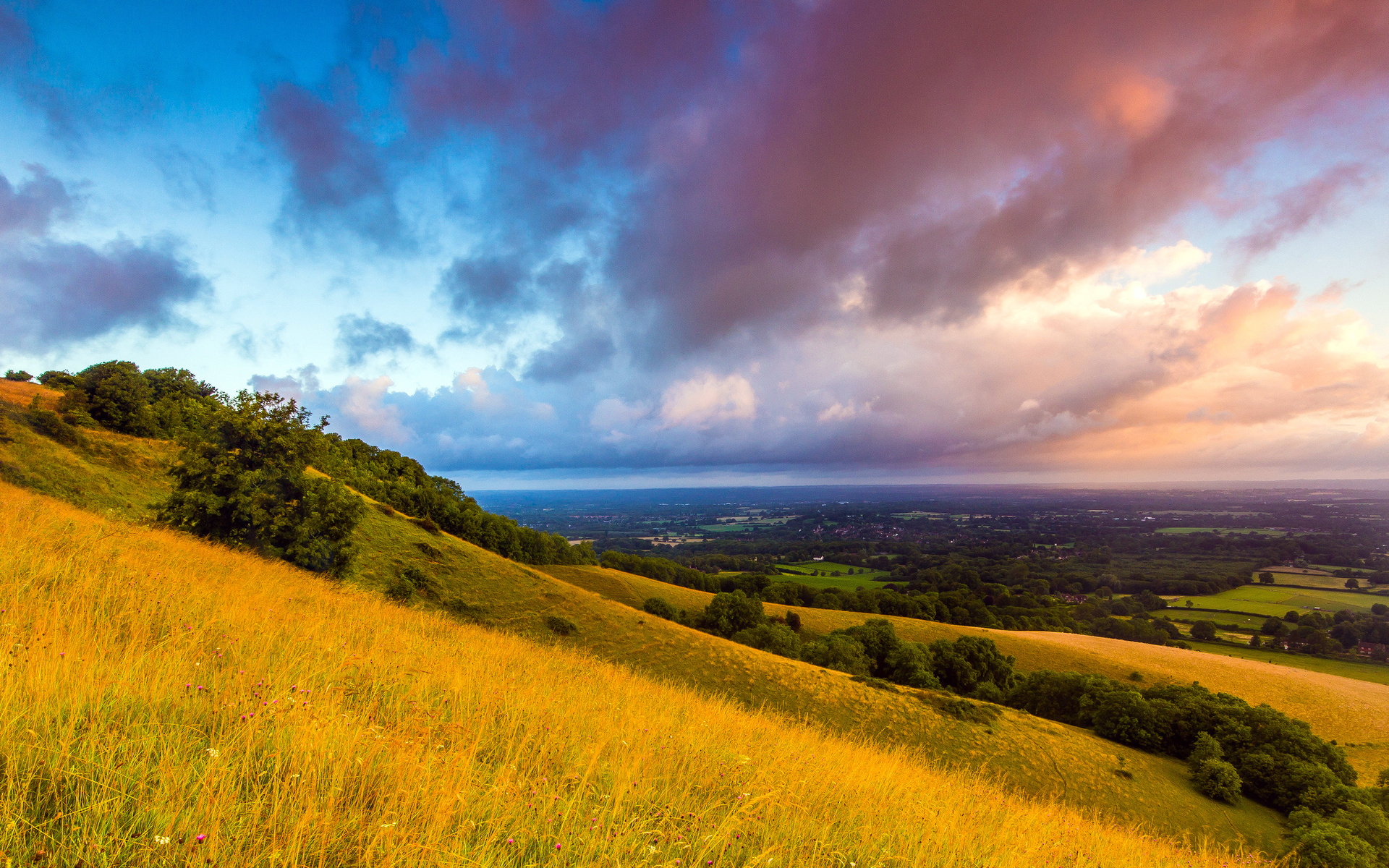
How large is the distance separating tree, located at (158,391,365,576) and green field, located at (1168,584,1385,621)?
115 meters

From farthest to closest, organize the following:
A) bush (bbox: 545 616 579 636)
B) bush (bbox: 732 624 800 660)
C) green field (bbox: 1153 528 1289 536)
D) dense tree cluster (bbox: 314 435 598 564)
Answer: green field (bbox: 1153 528 1289 536)
dense tree cluster (bbox: 314 435 598 564)
bush (bbox: 732 624 800 660)
bush (bbox: 545 616 579 636)

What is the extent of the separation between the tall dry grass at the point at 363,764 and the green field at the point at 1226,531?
212 meters

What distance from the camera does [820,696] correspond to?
2270 cm

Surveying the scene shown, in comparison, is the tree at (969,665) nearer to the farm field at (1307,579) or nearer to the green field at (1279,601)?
the green field at (1279,601)

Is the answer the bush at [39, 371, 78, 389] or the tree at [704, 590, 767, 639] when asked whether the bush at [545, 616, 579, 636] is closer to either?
the tree at [704, 590, 767, 639]

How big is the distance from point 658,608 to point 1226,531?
668ft

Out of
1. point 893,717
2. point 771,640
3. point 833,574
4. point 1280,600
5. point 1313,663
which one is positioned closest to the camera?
point 893,717

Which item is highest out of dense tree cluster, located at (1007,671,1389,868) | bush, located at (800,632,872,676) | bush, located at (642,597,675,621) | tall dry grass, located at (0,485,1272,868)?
tall dry grass, located at (0,485,1272,868)

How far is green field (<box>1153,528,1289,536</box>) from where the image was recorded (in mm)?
143500

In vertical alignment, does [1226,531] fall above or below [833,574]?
above

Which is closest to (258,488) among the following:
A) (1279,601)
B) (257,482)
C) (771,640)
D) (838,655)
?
(257,482)

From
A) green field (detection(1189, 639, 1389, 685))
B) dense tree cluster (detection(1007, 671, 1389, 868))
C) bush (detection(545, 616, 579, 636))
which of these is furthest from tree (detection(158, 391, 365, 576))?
green field (detection(1189, 639, 1389, 685))

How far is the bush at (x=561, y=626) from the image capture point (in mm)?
25406

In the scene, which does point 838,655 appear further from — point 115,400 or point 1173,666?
point 115,400
